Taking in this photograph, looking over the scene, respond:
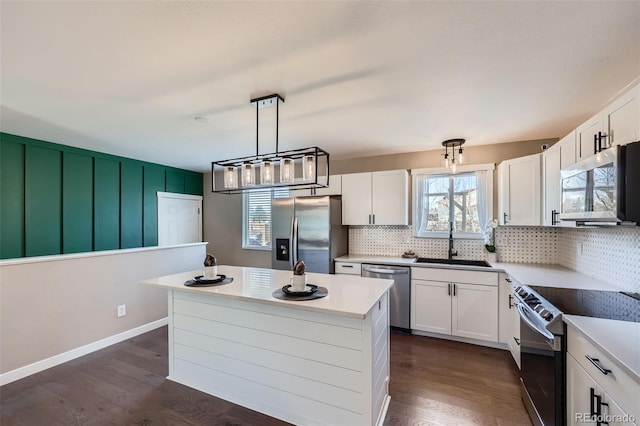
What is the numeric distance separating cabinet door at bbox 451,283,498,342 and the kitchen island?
1.46 meters

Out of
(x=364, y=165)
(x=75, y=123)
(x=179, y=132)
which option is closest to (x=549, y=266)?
(x=364, y=165)

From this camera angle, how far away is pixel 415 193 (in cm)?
400

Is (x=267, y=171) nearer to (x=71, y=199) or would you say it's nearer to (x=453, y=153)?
(x=453, y=153)

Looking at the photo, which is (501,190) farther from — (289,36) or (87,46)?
(87,46)

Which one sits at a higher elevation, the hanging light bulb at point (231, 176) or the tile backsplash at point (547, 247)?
the hanging light bulb at point (231, 176)

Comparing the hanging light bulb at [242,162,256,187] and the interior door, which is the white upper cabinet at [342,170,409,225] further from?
the interior door

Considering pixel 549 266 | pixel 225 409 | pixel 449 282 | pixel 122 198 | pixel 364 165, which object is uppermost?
pixel 364 165

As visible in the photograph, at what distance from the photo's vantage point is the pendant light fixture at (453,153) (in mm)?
3422

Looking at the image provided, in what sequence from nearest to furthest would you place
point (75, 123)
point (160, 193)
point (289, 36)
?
point (289, 36), point (75, 123), point (160, 193)

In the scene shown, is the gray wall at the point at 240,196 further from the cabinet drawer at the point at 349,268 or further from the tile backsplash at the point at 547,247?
the cabinet drawer at the point at 349,268

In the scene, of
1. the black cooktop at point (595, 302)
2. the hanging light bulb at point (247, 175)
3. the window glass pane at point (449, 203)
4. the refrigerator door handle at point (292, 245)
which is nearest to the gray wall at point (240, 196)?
the window glass pane at point (449, 203)

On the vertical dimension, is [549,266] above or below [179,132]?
below

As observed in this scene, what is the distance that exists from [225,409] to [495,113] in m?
3.50

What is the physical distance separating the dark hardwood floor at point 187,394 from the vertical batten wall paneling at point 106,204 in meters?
1.74
